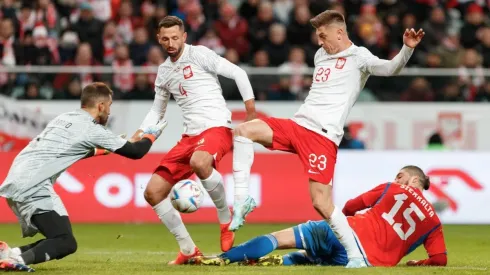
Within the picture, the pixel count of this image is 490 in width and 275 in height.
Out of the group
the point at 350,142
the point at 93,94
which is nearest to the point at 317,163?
the point at 93,94

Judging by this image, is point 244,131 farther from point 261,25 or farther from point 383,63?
point 261,25

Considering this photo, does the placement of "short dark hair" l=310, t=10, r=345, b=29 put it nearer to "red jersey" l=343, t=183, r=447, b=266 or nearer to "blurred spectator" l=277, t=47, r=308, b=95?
"red jersey" l=343, t=183, r=447, b=266

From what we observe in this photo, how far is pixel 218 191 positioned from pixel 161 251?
210cm

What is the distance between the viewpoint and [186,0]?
21.0 meters

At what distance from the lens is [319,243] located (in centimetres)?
1003

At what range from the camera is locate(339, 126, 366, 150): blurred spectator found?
17703 mm

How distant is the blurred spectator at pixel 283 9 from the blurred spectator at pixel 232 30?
2.88 ft

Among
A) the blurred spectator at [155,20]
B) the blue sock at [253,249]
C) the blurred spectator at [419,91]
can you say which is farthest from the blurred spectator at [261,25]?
the blue sock at [253,249]

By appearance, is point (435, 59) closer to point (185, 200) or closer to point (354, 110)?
point (354, 110)

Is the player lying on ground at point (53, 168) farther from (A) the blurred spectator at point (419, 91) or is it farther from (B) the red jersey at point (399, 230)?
(A) the blurred spectator at point (419, 91)

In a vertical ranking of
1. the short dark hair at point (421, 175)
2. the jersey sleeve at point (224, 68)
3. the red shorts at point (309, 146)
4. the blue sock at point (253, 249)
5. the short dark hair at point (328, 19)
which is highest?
the short dark hair at point (328, 19)

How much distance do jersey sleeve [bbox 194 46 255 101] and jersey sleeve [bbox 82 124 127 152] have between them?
162 centimetres

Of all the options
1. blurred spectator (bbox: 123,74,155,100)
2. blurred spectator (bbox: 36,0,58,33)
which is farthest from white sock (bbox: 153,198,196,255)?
blurred spectator (bbox: 36,0,58,33)

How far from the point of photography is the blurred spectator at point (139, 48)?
63.7ft
